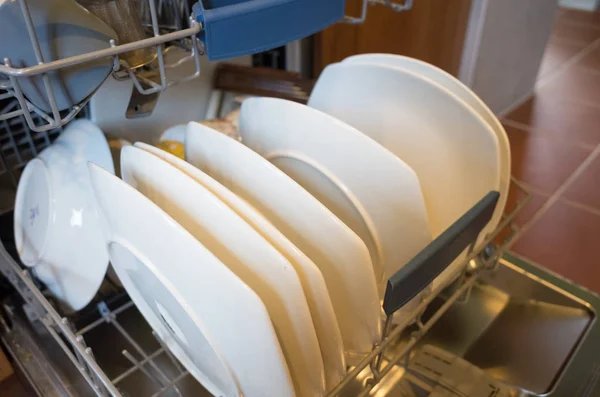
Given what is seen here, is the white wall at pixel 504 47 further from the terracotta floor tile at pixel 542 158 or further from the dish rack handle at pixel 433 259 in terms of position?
the dish rack handle at pixel 433 259

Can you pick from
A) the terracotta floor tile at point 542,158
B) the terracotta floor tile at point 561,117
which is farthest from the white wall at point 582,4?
the terracotta floor tile at point 542,158

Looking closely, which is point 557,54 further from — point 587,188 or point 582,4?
point 587,188

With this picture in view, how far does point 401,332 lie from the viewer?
567mm

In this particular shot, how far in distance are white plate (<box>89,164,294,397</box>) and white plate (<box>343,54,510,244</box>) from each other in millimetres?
295

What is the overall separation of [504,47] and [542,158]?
1.17 ft

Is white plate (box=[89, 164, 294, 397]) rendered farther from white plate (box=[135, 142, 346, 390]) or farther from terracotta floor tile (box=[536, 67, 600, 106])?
terracotta floor tile (box=[536, 67, 600, 106])

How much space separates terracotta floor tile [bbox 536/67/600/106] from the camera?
188 cm

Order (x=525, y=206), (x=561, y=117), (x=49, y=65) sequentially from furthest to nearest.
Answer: (x=561, y=117) → (x=525, y=206) → (x=49, y=65)

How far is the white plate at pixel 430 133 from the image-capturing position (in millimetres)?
502

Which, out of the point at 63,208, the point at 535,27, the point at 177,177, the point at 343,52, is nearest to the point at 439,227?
the point at 177,177


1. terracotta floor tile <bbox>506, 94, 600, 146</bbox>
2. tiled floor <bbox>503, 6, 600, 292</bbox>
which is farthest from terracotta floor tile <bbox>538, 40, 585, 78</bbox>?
terracotta floor tile <bbox>506, 94, 600, 146</bbox>

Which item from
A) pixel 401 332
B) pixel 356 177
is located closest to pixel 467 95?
pixel 356 177

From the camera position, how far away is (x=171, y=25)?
1.84ft

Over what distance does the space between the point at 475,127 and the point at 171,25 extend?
1.15ft
